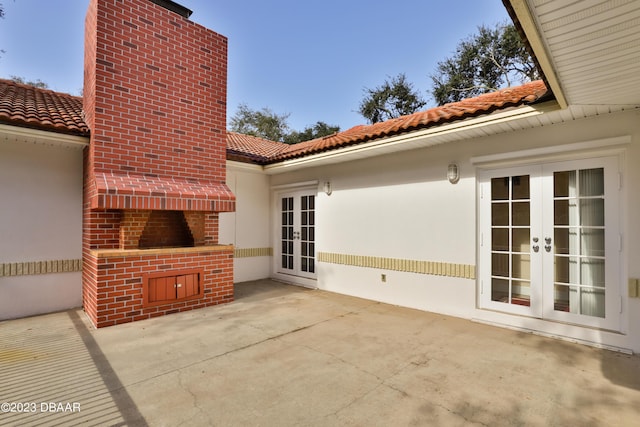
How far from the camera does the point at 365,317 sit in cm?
559

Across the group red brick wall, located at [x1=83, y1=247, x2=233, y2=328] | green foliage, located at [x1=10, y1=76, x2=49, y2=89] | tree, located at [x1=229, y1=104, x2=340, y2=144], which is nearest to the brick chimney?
red brick wall, located at [x1=83, y1=247, x2=233, y2=328]

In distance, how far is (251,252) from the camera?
29.7 feet

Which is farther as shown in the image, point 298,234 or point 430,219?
point 298,234

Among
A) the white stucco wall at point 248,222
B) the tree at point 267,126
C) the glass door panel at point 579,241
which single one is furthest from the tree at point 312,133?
the glass door panel at point 579,241

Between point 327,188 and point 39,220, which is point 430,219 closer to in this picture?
point 327,188

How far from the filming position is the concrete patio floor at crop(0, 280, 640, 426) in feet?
8.87

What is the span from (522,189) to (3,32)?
13.1 metres

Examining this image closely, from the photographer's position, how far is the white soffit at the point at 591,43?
209cm

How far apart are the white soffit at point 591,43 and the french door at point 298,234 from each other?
6.17 meters

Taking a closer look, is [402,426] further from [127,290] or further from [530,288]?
[127,290]

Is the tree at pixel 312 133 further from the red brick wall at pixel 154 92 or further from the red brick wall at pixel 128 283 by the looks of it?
the red brick wall at pixel 128 283

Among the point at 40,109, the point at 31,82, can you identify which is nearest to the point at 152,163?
the point at 40,109

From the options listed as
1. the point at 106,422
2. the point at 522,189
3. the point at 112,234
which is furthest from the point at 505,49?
the point at 106,422

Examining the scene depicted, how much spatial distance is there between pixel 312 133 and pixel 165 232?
2400 centimetres
